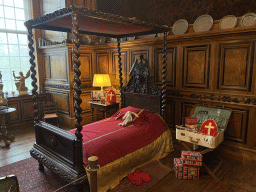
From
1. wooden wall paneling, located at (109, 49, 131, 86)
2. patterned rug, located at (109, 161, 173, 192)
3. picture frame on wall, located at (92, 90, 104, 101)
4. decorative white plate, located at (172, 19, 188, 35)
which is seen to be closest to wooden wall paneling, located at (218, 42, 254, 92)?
decorative white plate, located at (172, 19, 188, 35)

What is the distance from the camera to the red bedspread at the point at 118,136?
2.83 m

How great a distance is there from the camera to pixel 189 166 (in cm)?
300

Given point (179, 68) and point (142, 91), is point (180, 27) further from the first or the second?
point (142, 91)

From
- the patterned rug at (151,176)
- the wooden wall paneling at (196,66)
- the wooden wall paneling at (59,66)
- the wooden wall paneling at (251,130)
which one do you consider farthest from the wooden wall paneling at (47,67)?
the wooden wall paneling at (251,130)

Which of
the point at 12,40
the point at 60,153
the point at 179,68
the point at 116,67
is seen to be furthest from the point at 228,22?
the point at 12,40

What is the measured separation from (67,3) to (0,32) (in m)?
2.02

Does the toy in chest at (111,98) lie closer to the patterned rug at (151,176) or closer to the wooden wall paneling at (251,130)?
the patterned rug at (151,176)

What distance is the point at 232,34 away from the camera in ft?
11.6

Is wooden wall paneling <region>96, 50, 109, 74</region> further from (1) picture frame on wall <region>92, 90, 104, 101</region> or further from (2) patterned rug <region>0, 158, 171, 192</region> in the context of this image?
(2) patterned rug <region>0, 158, 171, 192</region>

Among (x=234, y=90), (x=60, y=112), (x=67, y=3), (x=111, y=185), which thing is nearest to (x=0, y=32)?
(x=67, y=3)

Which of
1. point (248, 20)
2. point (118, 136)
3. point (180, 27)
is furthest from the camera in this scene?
point (180, 27)

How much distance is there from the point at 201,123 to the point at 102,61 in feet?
10.9

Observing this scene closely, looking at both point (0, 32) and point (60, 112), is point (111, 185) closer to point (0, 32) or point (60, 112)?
point (60, 112)

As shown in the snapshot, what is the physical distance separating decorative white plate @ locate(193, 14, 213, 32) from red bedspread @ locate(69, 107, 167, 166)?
2.00 meters
